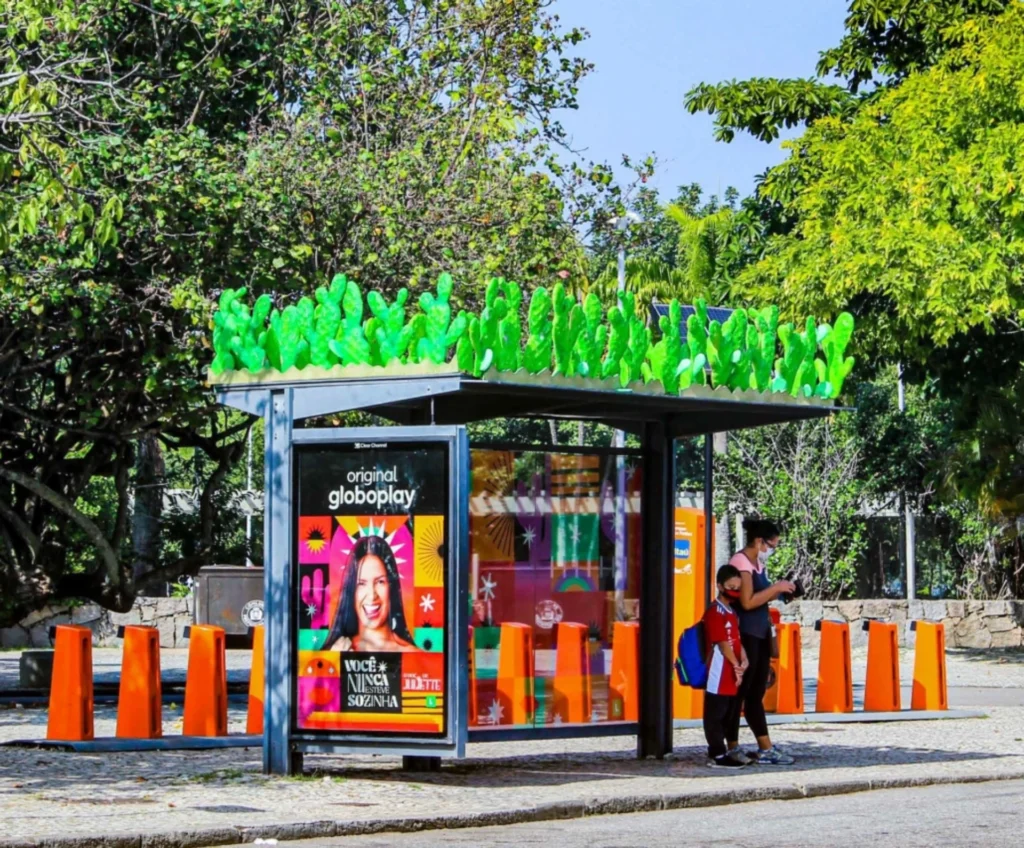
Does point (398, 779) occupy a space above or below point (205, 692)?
below

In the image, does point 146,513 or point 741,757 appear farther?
point 146,513

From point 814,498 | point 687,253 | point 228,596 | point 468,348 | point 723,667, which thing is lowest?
point 723,667

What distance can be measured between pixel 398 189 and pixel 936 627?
7.13m

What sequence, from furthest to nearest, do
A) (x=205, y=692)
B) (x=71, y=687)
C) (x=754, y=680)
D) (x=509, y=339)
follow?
(x=205, y=692)
(x=71, y=687)
(x=754, y=680)
(x=509, y=339)

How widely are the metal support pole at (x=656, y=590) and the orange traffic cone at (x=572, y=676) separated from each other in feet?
1.75

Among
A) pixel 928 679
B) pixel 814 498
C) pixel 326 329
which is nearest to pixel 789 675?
pixel 928 679

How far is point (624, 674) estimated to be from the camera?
13.1 m

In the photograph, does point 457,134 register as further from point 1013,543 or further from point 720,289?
point 1013,543

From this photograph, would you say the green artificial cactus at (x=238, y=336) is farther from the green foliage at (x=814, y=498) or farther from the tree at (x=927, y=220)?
the green foliage at (x=814, y=498)

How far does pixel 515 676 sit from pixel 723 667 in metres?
1.49

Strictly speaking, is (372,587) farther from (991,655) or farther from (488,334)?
(991,655)

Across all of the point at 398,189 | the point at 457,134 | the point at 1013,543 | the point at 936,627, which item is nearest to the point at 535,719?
the point at 936,627

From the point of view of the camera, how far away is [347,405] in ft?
37.6

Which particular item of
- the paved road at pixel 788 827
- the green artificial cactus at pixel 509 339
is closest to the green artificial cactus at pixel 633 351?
the green artificial cactus at pixel 509 339
